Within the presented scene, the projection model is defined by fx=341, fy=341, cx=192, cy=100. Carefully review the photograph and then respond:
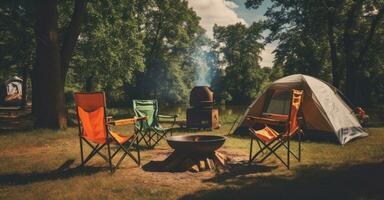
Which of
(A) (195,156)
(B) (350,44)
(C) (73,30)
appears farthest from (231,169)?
(B) (350,44)

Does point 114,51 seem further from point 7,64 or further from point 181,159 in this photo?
point 181,159

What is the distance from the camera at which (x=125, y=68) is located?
2311cm

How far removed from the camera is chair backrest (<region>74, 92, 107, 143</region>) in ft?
20.6

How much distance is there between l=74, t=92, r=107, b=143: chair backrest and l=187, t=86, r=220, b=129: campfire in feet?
24.1

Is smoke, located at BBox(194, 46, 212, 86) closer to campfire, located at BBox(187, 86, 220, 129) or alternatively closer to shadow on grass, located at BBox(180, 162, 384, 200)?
campfire, located at BBox(187, 86, 220, 129)

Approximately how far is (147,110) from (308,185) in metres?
4.81

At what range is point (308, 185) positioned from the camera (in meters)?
5.35

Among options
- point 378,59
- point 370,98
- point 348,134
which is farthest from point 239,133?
point 370,98

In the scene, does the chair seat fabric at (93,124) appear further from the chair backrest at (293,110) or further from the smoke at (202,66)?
the smoke at (202,66)

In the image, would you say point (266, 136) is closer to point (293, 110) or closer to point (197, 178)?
point (293, 110)

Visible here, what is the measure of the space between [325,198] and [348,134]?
20.7ft

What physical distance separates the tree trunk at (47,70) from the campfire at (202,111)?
16.0ft

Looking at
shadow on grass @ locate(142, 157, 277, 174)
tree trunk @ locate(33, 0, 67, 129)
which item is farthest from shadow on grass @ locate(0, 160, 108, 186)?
tree trunk @ locate(33, 0, 67, 129)

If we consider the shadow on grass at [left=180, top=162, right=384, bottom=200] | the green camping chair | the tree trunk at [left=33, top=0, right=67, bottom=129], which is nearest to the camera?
the shadow on grass at [left=180, top=162, right=384, bottom=200]
